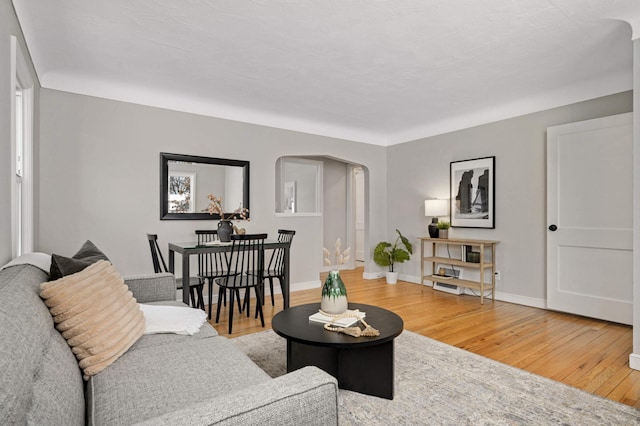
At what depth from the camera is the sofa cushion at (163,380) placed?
117 centimetres

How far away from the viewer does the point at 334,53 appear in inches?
124

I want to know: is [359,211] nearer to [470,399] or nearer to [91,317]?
[470,399]

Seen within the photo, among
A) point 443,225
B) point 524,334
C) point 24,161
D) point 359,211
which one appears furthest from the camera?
point 359,211

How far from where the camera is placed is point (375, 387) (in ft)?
7.09

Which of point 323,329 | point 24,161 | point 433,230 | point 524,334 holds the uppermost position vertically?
point 24,161

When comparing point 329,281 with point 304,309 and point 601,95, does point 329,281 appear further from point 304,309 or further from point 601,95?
point 601,95

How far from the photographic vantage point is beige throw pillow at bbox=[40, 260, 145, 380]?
54.5 inches

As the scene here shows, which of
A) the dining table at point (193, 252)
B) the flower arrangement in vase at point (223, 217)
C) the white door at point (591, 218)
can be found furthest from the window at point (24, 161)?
the white door at point (591, 218)

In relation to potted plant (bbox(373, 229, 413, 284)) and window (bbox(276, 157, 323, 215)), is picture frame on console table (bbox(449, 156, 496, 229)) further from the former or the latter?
window (bbox(276, 157, 323, 215))

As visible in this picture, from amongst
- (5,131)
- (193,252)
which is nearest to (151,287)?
(193,252)

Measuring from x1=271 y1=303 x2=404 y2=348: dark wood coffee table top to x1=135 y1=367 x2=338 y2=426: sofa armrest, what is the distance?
36.2 inches

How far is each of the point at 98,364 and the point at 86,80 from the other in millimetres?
3288

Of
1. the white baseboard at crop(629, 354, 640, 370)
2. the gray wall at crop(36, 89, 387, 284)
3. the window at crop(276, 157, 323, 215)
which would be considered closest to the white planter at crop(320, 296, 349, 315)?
the white baseboard at crop(629, 354, 640, 370)

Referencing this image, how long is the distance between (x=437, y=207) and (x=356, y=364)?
3436 mm
